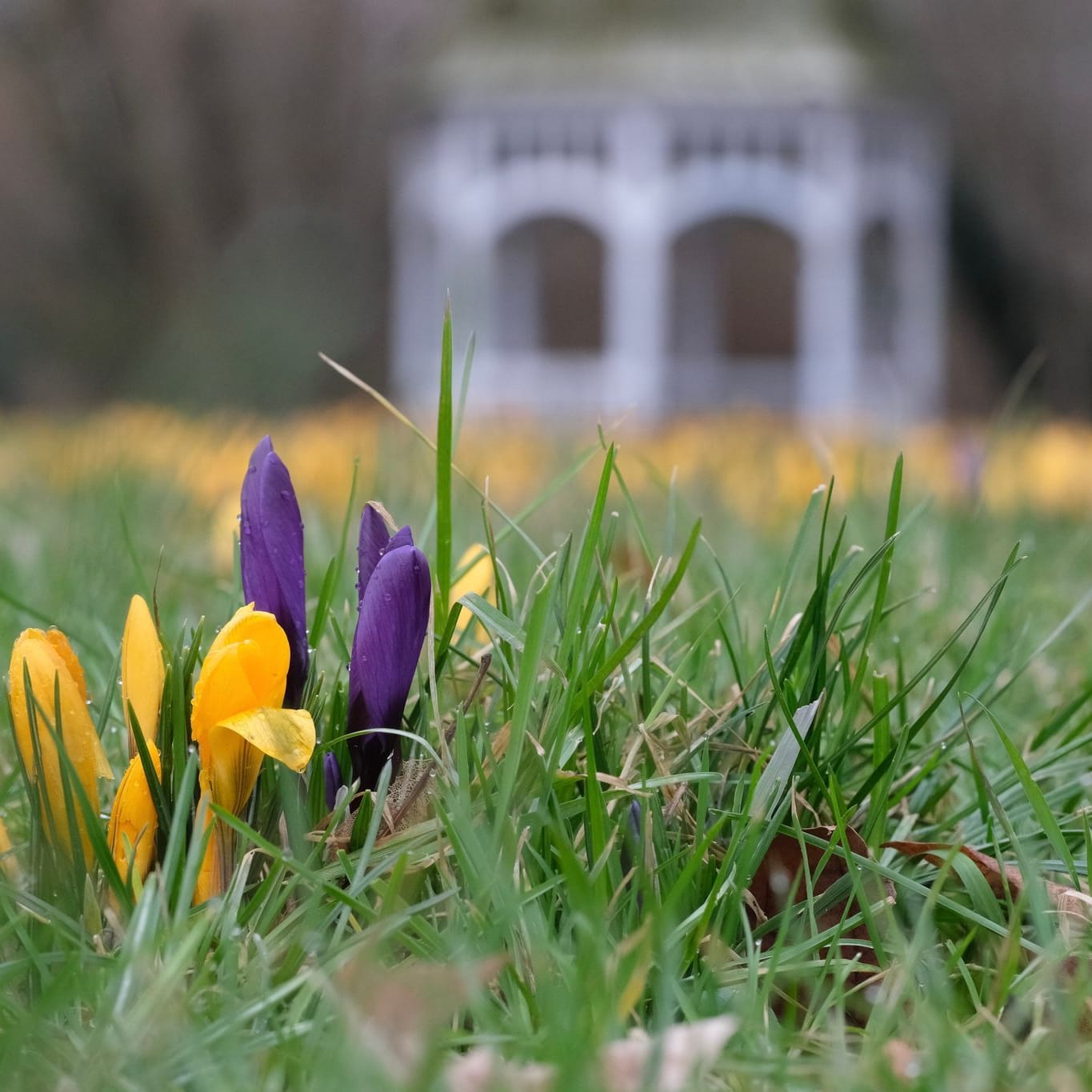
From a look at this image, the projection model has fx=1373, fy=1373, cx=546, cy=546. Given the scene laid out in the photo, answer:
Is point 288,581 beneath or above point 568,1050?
above

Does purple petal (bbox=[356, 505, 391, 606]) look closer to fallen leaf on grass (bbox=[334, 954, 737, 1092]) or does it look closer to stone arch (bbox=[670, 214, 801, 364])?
fallen leaf on grass (bbox=[334, 954, 737, 1092])

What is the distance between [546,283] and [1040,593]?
1465 cm

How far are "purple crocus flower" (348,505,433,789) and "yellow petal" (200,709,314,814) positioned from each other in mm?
60

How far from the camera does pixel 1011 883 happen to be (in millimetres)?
841

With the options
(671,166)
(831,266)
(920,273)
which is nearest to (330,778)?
(831,266)

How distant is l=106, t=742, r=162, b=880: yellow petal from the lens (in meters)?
0.76

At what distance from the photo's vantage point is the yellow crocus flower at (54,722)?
0.76 m

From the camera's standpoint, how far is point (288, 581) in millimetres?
807

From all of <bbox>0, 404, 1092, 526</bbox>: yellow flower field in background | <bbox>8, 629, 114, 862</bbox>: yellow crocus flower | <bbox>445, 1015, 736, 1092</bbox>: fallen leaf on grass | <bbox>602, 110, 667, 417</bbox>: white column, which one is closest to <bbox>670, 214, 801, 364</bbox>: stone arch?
<bbox>602, 110, 667, 417</bbox>: white column

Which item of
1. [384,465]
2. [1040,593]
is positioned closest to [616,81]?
[384,465]

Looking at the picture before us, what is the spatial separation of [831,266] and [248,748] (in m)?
9.78

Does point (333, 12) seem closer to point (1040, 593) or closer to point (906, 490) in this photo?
point (906, 490)

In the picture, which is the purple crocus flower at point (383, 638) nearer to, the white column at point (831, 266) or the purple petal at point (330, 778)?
the purple petal at point (330, 778)

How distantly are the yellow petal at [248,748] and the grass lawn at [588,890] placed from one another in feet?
0.07
